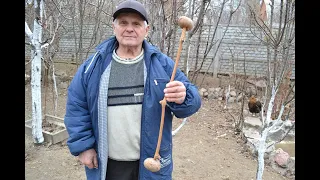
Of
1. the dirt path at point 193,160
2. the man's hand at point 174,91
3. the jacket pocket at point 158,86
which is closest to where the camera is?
the man's hand at point 174,91

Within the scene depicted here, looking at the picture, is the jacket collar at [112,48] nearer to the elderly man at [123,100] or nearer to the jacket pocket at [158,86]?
the elderly man at [123,100]

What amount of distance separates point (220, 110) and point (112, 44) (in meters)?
5.85

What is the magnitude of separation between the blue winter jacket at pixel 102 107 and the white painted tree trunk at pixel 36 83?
222cm

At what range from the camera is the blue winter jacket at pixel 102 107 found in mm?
1610

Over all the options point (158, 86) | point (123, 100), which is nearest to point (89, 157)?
point (123, 100)

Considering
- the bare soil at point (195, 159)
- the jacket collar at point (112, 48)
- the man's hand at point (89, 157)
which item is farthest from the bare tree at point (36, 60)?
the man's hand at point (89, 157)

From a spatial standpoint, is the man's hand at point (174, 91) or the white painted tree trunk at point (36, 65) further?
the white painted tree trunk at point (36, 65)

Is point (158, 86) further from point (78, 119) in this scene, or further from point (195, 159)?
point (195, 159)

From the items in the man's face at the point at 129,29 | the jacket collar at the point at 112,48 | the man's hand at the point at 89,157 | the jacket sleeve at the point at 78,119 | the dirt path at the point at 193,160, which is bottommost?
the dirt path at the point at 193,160

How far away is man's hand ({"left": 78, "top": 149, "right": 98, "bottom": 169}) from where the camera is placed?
1678 mm

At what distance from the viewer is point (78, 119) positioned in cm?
163

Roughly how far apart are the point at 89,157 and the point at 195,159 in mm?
2617
